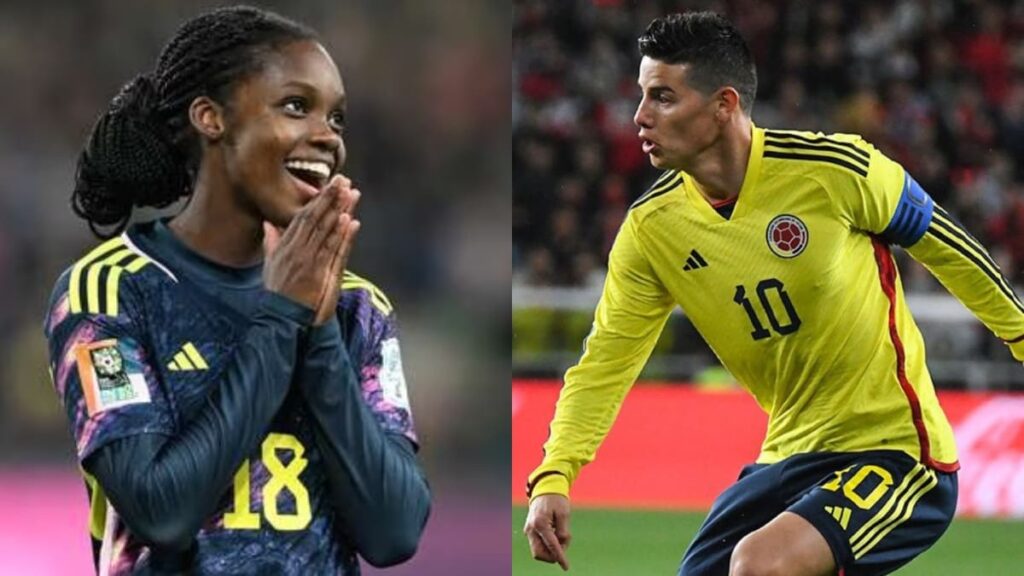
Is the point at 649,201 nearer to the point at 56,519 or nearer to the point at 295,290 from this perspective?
the point at 295,290

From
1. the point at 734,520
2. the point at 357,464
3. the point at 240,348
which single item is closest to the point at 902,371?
A: the point at 734,520

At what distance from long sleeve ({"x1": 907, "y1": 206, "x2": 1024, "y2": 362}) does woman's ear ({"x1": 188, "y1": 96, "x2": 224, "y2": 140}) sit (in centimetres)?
276

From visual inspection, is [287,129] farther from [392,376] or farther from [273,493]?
[273,493]

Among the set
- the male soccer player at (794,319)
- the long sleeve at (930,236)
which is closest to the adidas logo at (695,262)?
the male soccer player at (794,319)

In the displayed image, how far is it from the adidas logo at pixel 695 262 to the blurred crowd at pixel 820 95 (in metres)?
9.72

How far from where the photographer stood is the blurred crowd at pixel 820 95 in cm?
1547

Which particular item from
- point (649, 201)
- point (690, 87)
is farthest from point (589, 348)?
point (690, 87)

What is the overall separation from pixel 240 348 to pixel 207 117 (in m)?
0.37

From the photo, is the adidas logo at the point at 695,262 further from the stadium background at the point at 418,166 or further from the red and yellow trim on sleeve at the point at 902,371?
the stadium background at the point at 418,166

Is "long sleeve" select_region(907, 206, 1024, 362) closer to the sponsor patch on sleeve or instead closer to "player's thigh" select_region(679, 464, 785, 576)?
"player's thigh" select_region(679, 464, 785, 576)

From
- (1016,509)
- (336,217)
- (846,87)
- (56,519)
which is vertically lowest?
(1016,509)

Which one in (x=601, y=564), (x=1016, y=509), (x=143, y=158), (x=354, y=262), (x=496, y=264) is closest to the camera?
(x=143, y=158)

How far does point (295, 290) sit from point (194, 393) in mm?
213

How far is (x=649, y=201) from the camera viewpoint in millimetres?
4988
